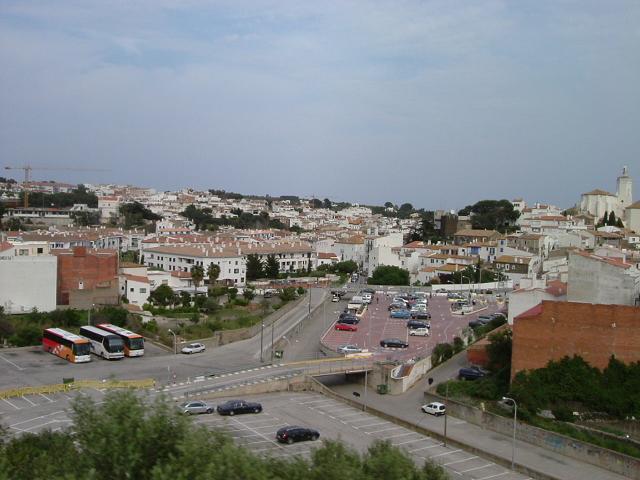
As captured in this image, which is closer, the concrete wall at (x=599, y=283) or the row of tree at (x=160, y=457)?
the row of tree at (x=160, y=457)

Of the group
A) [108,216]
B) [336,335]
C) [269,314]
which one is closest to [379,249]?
[269,314]

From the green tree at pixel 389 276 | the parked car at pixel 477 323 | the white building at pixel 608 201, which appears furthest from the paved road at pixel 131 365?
the white building at pixel 608 201

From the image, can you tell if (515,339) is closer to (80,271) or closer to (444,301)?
(444,301)

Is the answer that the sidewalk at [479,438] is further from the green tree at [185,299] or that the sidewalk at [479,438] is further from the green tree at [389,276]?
the green tree at [389,276]

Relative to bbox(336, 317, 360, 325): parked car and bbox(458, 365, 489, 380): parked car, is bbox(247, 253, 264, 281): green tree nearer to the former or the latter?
bbox(336, 317, 360, 325): parked car

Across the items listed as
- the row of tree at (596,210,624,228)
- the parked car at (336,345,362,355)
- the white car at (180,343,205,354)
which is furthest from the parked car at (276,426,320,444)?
the row of tree at (596,210,624,228)

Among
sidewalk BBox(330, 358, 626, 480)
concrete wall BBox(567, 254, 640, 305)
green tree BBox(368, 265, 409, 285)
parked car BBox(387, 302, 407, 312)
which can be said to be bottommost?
sidewalk BBox(330, 358, 626, 480)
